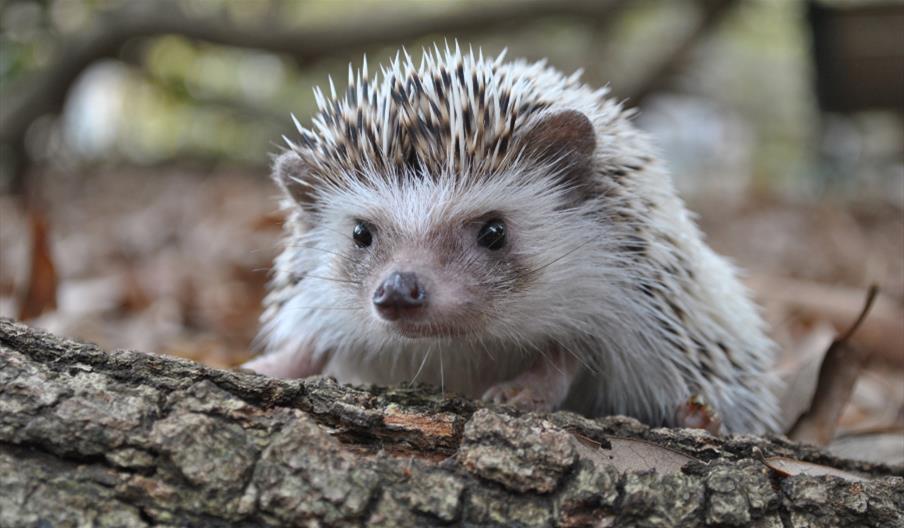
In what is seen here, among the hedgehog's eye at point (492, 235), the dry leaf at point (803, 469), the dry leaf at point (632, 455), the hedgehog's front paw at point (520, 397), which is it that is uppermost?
the hedgehog's eye at point (492, 235)

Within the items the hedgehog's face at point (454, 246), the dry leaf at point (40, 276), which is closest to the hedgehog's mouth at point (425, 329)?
the hedgehog's face at point (454, 246)

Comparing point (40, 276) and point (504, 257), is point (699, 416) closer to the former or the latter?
point (504, 257)

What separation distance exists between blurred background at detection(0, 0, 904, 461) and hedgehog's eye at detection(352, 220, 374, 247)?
1309 mm

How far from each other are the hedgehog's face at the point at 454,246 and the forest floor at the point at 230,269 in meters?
0.76

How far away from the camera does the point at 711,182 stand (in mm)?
16562

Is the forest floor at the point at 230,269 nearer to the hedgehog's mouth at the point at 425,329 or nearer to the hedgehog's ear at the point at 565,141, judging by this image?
the hedgehog's ear at the point at 565,141

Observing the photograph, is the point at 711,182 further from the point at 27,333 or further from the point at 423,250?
the point at 27,333

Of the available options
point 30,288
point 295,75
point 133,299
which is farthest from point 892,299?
point 295,75

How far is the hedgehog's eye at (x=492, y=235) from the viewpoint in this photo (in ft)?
10.6

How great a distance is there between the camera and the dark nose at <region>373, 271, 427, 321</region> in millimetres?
2836

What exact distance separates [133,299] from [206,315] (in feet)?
1.71

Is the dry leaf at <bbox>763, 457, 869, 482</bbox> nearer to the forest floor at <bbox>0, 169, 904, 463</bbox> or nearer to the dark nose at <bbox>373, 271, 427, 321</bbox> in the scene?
the forest floor at <bbox>0, 169, 904, 463</bbox>

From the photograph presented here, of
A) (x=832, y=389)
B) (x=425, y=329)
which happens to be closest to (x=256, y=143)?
(x=425, y=329)

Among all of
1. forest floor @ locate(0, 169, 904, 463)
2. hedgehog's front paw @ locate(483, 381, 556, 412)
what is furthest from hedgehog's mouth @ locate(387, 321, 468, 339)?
forest floor @ locate(0, 169, 904, 463)
